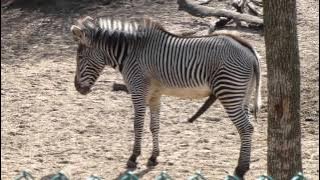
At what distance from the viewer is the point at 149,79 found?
725 cm

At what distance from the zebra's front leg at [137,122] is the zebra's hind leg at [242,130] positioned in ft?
2.91

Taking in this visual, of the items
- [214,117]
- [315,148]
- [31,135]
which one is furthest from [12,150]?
[315,148]

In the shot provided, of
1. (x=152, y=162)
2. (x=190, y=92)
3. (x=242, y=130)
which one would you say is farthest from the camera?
(x=152, y=162)

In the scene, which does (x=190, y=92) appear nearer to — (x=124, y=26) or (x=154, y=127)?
(x=154, y=127)

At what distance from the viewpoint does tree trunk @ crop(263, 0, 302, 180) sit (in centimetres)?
392

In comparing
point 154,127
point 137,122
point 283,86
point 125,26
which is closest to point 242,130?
point 154,127

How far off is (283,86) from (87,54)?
3.84 meters

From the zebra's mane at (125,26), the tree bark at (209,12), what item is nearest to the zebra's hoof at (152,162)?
the zebra's mane at (125,26)

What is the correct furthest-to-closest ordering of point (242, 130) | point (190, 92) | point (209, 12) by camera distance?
point (209, 12) → point (190, 92) → point (242, 130)

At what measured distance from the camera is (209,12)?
1327cm

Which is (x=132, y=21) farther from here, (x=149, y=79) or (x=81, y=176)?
(x=81, y=176)

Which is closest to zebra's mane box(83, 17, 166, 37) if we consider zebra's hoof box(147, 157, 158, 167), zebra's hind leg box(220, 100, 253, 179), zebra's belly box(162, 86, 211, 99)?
zebra's belly box(162, 86, 211, 99)

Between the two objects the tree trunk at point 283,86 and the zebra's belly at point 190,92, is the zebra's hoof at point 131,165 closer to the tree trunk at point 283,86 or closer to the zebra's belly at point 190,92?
the zebra's belly at point 190,92

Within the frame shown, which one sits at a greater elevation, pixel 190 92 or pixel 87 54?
pixel 87 54
